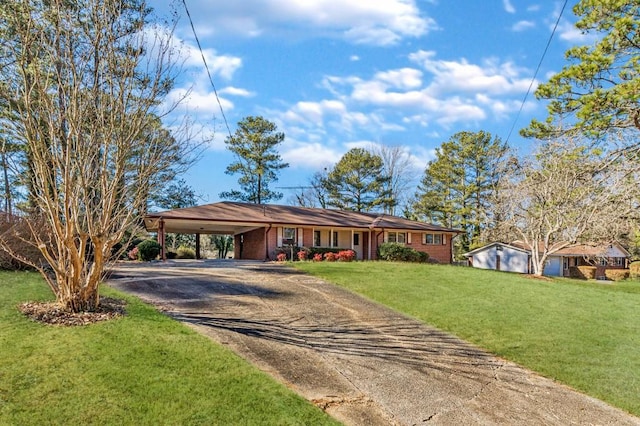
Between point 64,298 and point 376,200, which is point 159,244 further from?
point 376,200

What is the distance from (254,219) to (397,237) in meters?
9.90

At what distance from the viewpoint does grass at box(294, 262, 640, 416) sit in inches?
277

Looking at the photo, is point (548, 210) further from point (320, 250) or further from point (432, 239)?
point (320, 250)

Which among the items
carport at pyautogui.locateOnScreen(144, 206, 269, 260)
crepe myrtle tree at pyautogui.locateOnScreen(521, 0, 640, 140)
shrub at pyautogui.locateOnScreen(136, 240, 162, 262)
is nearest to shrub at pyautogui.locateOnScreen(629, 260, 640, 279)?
carport at pyautogui.locateOnScreen(144, 206, 269, 260)

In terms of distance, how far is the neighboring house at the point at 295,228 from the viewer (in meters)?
23.5

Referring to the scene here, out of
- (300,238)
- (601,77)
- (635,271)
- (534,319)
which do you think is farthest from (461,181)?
(601,77)

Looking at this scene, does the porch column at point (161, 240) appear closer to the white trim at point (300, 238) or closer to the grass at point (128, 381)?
the white trim at point (300, 238)

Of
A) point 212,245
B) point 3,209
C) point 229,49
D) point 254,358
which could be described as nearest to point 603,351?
point 254,358

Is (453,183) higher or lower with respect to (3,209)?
higher

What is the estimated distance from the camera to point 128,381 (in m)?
4.63

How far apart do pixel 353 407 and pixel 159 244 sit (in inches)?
776

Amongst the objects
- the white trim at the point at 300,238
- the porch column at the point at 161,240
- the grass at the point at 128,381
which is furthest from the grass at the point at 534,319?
the porch column at the point at 161,240

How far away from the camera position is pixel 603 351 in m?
8.23

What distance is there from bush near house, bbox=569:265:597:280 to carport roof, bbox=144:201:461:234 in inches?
655
